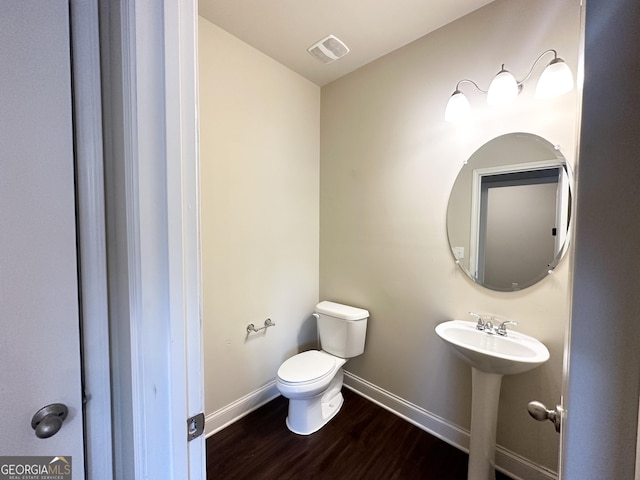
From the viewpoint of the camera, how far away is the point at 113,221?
681mm

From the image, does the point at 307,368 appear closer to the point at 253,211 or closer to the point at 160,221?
the point at 253,211

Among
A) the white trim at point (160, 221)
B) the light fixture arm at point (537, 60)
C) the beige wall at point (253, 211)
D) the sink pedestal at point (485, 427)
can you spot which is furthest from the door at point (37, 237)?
the light fixture arm at point (537, 60)

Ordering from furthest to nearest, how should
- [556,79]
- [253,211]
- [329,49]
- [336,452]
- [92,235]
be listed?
[253,211] < [329,49] < [336,452] < [556,79] < [92,235]

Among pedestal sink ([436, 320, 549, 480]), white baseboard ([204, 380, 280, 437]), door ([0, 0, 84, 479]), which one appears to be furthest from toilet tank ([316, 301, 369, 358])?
door ([0, 0, 84, 479])

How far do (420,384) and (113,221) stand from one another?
2.00 metres

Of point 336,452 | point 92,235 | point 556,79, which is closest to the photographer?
point 92,235

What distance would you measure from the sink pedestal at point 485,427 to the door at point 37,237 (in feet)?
5.39

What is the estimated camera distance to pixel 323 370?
5.74ft

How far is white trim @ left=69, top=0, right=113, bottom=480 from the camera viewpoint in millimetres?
650

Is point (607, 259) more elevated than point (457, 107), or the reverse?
point (457, 107)

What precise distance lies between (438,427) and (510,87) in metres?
2.11

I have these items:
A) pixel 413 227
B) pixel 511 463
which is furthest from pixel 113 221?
pixel 511 463

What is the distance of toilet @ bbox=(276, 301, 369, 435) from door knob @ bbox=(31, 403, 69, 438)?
3.97 feet

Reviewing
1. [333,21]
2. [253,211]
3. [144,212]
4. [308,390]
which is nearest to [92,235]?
[144,212]
